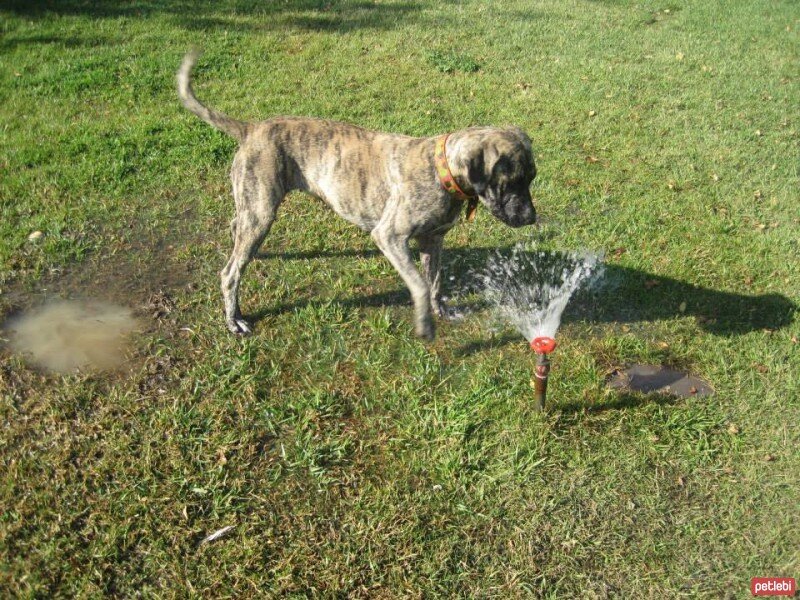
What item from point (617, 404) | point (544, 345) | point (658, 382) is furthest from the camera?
point (658, 382)

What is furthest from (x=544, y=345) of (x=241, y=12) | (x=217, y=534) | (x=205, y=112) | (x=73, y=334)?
(x=241, y=12)

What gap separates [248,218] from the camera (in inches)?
177

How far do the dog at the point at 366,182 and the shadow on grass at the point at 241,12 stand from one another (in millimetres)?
6561

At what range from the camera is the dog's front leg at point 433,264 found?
4844mm

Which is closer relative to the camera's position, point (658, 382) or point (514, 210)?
point (514, 210)

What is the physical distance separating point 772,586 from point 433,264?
2.83 metres

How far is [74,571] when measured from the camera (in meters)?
3.23

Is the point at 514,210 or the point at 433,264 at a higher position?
the point at 514,210

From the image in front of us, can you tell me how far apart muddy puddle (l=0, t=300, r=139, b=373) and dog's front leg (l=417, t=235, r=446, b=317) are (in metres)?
2.09

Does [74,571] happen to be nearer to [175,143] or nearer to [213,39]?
[175,143]

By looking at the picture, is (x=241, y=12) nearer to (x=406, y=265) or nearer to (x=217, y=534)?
(x=406, y=265)

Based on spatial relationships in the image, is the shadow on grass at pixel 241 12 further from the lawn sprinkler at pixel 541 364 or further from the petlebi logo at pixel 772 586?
the petlebi logo at pixel 772 586

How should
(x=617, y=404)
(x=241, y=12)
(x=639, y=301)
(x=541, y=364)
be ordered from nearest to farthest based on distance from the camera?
(x=541, y=364) < (x=617, y=404) < (x=639, y=301) < (x=241, y=12)

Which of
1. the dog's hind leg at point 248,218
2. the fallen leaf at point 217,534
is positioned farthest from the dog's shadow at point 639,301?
the fallen leaf at point 217,534
